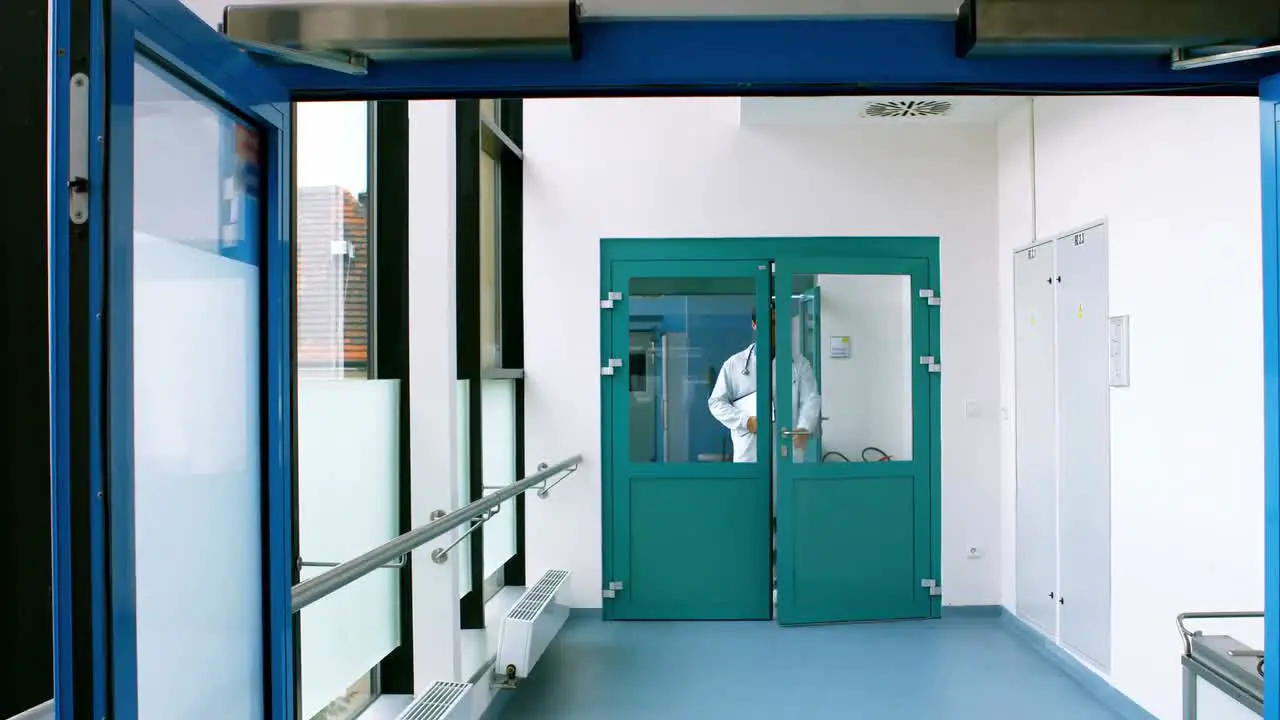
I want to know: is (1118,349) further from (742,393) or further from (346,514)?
(346,514)

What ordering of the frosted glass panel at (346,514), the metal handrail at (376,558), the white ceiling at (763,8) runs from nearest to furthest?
the white ceiling at (763,8) → the metal handrail at (376,558) → the frosted glass panel at (346,514)

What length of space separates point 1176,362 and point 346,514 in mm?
3021

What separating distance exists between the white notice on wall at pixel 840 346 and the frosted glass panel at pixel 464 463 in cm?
222

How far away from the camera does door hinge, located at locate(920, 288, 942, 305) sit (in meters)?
4.78

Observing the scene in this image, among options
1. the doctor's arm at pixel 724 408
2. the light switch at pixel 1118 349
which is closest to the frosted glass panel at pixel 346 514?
the doctor's arm at pixel 724 408

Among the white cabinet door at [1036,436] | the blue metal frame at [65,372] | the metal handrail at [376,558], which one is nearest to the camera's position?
the blue metal frame at [65,372]

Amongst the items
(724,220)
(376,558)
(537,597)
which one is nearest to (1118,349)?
(724,220)

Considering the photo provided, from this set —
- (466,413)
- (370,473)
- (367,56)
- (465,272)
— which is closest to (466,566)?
(466,413)

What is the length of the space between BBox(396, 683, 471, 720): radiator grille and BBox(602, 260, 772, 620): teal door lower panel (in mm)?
2171

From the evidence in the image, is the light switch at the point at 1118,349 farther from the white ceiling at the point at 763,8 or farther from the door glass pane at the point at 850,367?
the white ceiling at the point at 763,8

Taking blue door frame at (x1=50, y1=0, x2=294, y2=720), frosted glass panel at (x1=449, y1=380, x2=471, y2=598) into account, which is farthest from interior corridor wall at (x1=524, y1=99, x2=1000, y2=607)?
blue door frame at (x1=50, y1=0, x2=294, y2=720)

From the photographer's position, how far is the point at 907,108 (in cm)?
429

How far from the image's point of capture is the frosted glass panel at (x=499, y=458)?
4164 mm

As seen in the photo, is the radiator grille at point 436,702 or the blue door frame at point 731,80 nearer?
the blue door frame at point 731,80
